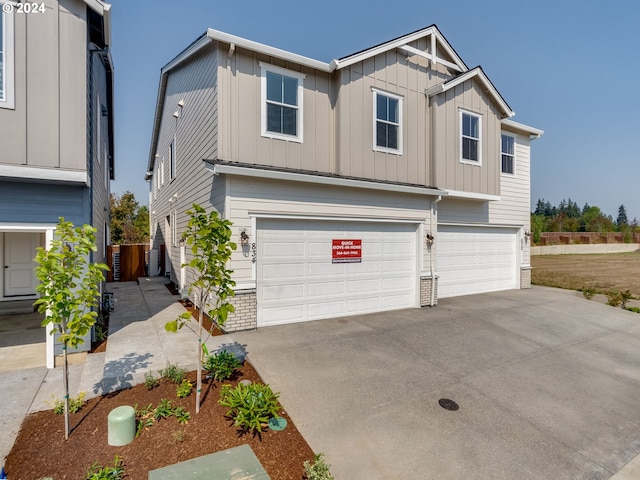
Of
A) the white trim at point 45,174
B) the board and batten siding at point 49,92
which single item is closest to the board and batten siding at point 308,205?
the white trim at point 45,174

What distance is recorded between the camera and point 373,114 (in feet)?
27.9

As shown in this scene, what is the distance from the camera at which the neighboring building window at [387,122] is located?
8.62m

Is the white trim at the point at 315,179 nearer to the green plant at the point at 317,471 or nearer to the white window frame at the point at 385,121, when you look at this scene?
the white window frame at the point at 385,121

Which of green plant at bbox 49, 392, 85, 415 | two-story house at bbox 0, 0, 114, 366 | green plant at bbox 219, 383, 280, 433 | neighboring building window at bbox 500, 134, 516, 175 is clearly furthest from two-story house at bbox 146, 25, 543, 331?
green plant at bbox 219, 383, 280, 433

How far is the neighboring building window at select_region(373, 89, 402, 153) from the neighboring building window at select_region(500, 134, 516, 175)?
5367mm

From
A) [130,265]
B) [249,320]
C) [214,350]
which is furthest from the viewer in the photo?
[130,265]

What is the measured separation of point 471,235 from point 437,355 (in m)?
6.70

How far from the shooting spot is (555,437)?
11.7 feet

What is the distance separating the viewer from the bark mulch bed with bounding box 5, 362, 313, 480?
9.21 ft

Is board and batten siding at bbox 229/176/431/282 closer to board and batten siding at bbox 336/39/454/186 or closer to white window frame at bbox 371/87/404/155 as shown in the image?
board and batten siding at bbox 336/39/454/186

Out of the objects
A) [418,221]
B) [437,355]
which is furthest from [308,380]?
[418,221]

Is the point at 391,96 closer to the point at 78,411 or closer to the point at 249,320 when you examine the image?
the point at 249,320

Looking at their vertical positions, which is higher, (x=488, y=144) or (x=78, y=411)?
(x=488, y=144)

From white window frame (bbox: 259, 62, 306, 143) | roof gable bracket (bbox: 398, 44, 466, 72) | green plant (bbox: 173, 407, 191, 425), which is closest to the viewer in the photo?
green plant (bbox: 173, 407, 191, 425)
